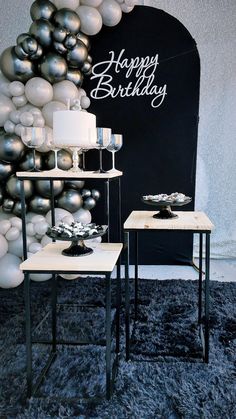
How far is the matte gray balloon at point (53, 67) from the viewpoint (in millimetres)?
2348

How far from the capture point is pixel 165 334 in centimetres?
186

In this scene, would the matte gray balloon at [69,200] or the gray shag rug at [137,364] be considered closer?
the gray shag rug at [137,364]

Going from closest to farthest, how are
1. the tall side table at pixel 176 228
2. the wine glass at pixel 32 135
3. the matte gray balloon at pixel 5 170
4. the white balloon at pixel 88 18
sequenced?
the tall side table at pixel 176 228 < the wine glass at pixel 32 135 < the matte gray balloon at pixel 5 170 < the white balloon at pixel 88 18

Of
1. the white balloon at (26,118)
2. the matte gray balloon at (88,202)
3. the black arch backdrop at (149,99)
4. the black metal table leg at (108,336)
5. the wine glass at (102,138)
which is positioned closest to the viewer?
the black metal table leg at (108,336)

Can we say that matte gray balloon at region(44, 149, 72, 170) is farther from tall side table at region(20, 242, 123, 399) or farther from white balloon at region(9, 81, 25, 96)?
tall side table at region(20, 242, 123, 399)

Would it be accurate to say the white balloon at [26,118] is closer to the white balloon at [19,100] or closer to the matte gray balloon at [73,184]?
the white balloon at [19,100]

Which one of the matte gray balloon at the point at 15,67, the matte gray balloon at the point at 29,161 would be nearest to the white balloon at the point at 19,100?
the matte gray balloon at the point at 15,67

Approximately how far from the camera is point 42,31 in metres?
2.31

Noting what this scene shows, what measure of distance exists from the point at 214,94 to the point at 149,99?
0.60m

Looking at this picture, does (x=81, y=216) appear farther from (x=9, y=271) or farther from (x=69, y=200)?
(x=9, y=271)

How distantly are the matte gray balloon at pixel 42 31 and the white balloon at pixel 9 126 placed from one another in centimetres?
53

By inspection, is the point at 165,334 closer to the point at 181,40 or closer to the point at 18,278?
the point at 18,278

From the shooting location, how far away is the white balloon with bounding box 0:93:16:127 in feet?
7.71

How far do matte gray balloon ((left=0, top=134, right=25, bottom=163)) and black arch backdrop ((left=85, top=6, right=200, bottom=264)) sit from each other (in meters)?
0.80
